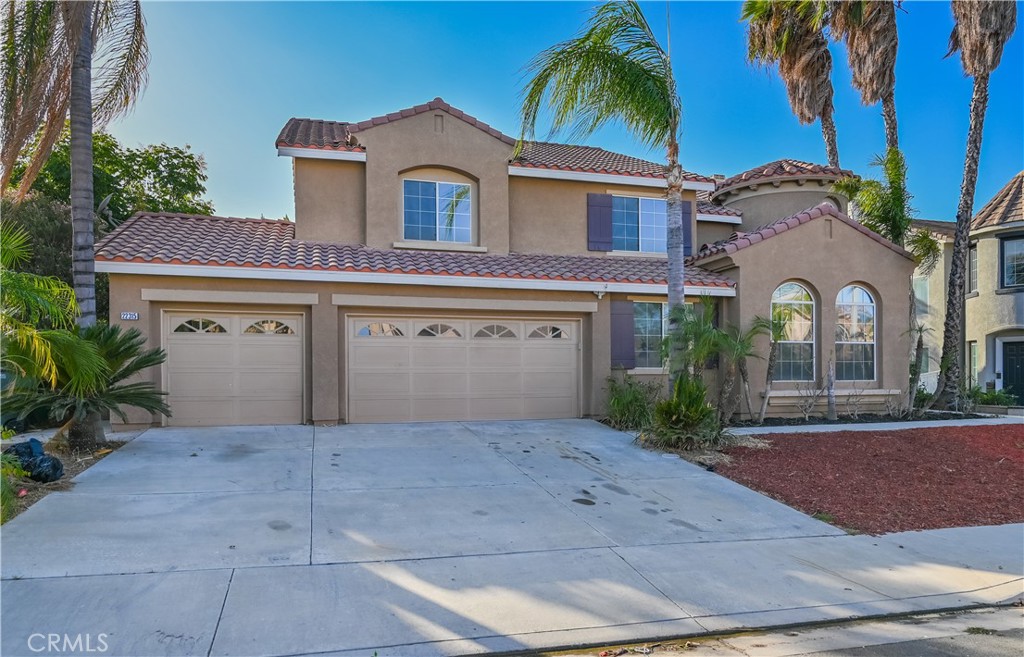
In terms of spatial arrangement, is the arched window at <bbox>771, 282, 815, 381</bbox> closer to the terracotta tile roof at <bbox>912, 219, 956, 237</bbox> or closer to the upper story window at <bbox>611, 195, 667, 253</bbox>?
the upper story window at <bbox>611, 195, 667, 253</bbox>

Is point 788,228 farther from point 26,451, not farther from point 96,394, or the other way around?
point 26,451

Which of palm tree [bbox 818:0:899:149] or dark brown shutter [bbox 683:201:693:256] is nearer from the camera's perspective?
dark brown shutter [bbox 683:201:693:256]

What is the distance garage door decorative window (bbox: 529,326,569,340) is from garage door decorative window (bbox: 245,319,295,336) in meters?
Result: 4.89

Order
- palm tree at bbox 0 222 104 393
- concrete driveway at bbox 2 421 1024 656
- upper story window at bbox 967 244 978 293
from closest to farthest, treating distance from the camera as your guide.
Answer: concrete driveway at bbox 2 421 1024 656 < palm tree at bbox 0 222 104 393 < upper story window at bbox 967 244 978 293

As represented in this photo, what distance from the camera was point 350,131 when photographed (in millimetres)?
13094

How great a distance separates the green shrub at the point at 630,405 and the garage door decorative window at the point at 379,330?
4484 millimetres

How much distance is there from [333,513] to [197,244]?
7.67 meters

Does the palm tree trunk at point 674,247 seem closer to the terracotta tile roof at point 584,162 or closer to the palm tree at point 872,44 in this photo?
the terracotta tile roof at point 584,162

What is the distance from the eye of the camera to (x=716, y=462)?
9.41 m

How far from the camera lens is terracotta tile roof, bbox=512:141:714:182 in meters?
14.4

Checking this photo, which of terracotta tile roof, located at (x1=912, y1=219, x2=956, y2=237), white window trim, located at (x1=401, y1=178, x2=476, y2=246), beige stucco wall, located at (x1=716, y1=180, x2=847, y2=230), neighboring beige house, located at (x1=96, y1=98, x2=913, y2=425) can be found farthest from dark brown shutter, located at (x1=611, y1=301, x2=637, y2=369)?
terracotta tile roof, located at (x1=912, y1=219, x2=956, y2=237)

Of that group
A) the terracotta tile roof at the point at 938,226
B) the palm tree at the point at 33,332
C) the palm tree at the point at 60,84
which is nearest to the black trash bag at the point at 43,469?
the palm tree at the point at 33,332
